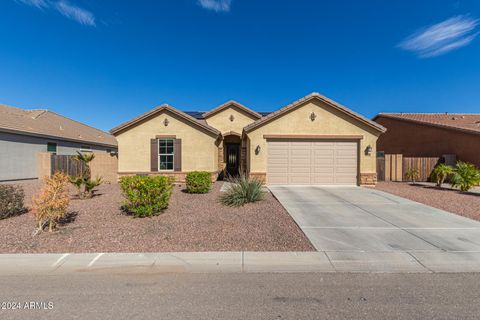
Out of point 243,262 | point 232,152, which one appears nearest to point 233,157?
point 232,152

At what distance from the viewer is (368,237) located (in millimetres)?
5082

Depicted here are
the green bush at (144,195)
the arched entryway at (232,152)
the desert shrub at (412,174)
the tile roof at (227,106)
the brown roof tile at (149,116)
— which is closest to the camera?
the green bush at (144,195)

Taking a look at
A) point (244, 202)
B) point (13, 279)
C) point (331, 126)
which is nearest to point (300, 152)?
point (331, 126)

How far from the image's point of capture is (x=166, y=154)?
43.9 feet

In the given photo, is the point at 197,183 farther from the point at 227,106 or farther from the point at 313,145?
the point at 227,106

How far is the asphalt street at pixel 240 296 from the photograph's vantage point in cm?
268

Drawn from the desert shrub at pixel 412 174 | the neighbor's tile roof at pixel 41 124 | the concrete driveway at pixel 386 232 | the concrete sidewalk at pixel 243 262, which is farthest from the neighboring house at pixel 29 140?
the desert shrub at pixel 412 174

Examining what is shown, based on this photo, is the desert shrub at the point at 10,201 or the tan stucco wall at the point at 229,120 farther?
the tan stucco wall at the point at 229,120

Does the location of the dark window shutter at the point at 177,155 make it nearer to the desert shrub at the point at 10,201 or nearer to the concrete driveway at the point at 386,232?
the concrete driveway at the point at 386,232

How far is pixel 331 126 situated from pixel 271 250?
981 centimetres

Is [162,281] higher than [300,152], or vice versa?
[300,152]

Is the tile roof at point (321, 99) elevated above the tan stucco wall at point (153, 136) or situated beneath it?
elevated above

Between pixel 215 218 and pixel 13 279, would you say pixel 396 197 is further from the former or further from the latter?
pixel 13 279

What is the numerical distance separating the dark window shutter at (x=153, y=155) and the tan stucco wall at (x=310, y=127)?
5.64 meters
